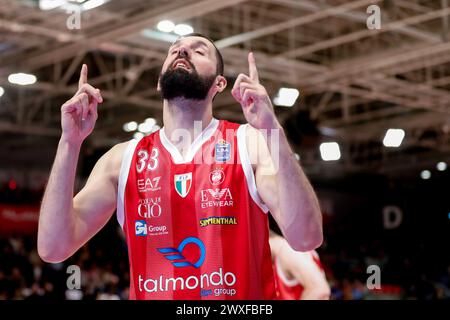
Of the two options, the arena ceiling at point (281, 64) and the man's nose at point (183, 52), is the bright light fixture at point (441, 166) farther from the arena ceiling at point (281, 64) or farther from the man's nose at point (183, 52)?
the man's nose at point (183, 52)

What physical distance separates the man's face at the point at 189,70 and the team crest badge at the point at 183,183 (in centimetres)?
32

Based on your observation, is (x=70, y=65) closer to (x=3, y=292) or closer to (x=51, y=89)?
(x=51, y=89)

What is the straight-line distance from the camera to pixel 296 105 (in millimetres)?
13984

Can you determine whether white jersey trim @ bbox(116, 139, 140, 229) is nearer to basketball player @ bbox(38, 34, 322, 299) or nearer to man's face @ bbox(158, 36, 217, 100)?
basketball player @ bbox(38, 34, 322, 299)

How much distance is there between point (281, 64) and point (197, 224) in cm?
1109

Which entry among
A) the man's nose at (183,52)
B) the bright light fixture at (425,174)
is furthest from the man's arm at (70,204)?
the bright light fixture at (425,174)

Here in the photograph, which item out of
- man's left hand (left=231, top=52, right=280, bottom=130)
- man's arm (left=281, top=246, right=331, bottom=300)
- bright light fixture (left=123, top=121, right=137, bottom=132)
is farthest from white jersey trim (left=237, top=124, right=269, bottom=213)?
bright light fixture (left=123, top=121, right=137, bottom=132)

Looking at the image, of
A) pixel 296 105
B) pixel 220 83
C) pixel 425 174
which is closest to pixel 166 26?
pixel 296 105

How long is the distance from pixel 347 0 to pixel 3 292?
675cm

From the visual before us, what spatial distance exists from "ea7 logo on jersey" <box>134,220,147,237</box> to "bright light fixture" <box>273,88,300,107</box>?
11476mm

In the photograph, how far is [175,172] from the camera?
3.04 metres

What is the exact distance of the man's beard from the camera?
9.84 feet

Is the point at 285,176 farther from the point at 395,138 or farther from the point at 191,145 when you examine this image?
the point at 395,138

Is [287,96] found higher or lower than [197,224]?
higher
